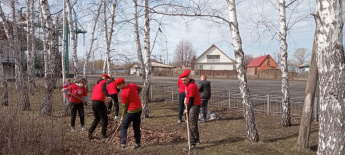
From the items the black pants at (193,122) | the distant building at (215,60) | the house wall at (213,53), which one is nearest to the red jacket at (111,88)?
the black pants at (193,122)

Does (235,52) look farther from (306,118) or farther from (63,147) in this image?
(63,147)

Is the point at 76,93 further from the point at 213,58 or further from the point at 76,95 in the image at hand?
the point at 213,58

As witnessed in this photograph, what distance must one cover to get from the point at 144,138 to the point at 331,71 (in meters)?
4.31

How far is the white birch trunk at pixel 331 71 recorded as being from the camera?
130 inches

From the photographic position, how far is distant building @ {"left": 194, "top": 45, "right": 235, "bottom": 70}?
187 feet

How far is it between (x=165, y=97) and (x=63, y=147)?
29.3 ft

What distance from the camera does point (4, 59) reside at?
38.0ft

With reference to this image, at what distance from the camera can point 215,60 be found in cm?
5741

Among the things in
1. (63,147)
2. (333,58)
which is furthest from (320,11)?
(63,147)

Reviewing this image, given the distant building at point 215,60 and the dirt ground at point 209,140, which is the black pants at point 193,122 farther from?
the distant building at point 215,60

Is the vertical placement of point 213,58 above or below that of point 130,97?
above

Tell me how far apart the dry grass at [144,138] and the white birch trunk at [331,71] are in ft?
6.07

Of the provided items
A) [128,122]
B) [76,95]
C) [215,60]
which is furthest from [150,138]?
[215,60]

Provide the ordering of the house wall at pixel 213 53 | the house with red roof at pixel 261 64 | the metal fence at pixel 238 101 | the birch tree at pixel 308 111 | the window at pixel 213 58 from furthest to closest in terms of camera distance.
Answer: the window at pixel 213 58 → the house wall at pixel 213 53 → the house with red roof at pixel 261 64 → the metal fence at pixel 238 101 → the birch tree at pixel 308 111
